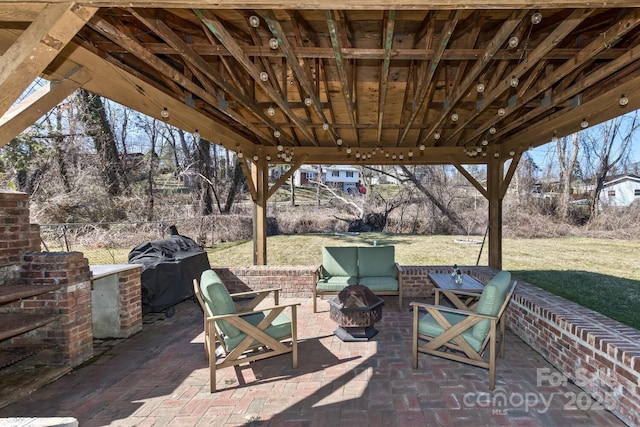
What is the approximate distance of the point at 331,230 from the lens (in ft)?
48.8

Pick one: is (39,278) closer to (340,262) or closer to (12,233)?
(12,233)

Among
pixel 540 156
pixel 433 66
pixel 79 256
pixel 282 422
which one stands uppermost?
pixel 540 156

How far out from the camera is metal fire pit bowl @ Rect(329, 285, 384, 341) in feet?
12.2

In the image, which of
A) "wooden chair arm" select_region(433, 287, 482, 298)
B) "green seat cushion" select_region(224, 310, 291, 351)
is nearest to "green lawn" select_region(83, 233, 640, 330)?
"wooden chair arm" select_region(433, 287, 482, 298)

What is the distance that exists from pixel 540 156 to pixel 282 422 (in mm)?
18456

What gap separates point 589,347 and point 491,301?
844 mm

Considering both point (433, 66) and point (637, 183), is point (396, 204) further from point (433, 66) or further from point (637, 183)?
point (637, 183)

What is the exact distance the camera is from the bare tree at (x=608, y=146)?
14500 mm

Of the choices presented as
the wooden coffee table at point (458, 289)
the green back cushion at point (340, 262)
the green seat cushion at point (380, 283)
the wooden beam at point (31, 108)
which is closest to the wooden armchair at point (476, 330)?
the wooden coffee table at point (458, 289)

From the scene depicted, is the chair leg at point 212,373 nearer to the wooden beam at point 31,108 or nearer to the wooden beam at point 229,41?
the wooden beam at point 31,108

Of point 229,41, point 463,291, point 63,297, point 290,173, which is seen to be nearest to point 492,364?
point 463,291

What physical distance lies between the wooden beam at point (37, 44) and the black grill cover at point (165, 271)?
3344 mm

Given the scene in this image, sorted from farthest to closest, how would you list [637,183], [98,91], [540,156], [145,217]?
[637,183]
[540,156]
[145,217]
[98,91]

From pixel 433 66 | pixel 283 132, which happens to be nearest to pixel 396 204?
pixel 283 132
